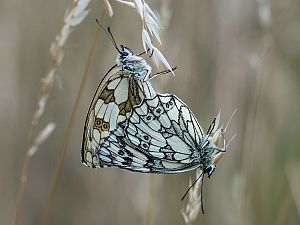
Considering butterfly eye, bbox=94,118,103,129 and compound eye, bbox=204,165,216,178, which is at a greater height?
butterfly eye, bbox=94,118,103,129

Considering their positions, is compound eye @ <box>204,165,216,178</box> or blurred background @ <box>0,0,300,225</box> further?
blurred background @ <box>0,0,300,225</box>

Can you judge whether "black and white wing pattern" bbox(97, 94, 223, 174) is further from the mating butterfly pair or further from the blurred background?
the blurred background

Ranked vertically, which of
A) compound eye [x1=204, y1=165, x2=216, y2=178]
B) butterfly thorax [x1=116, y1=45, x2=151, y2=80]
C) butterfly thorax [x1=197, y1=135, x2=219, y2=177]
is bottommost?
compound eye [x1=204, y1=165, x2=216, y2=178]

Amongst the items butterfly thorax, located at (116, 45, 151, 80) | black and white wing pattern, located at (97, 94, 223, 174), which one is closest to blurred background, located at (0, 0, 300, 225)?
black and white wing pattern, located at (97, 94, 223, 174)

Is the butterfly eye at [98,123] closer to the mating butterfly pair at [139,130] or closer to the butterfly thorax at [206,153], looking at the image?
the mating butterfly pair at [139,130]

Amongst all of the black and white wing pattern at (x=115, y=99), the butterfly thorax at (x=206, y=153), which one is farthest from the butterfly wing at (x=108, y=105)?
the butterfly thorax at (x=206, y=153)

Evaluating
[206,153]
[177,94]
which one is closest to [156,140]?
[206,153]

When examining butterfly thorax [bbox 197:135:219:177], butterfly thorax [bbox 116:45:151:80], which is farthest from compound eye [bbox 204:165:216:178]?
butterfly thorax [bbox 116:45:151:80]

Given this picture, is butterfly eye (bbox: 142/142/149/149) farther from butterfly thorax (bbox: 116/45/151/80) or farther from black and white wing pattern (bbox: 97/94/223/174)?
butterfly thorax (bbox: 116/45/151/80)
